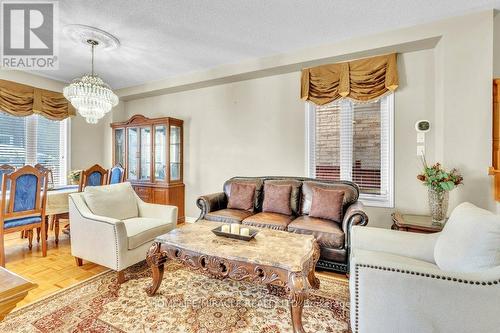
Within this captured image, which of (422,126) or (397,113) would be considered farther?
(397,113)

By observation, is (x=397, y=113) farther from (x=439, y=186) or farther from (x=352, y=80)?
(x=439, y=186)

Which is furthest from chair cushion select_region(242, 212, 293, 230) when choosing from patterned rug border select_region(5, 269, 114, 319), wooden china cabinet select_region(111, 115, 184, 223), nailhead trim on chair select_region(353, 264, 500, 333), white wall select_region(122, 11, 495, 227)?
wooden china cabinet select_region(111, 115, 184, 223)

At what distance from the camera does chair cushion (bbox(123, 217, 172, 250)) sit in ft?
7.65

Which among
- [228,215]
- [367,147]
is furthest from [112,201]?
[367,147]

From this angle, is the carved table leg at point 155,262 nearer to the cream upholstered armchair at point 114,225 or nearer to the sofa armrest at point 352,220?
the cream upholstered armchair at point 114,225

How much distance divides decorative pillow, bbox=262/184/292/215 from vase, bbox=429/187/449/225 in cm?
151

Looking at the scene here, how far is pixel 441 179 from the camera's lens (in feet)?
7.89

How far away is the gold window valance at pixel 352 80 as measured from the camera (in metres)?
2.96

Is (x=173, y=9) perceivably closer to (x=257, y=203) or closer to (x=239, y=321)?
(x=257, y=203)

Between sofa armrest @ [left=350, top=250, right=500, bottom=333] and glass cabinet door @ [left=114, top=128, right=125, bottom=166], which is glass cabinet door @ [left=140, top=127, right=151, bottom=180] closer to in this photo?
glass cabinet door @ [left=114, top=128, right=125, bottom=166]

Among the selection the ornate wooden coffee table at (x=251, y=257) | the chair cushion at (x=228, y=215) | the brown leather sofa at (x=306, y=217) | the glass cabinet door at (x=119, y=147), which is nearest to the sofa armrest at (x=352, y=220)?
the brown leather sofa at (x=306, y=217)

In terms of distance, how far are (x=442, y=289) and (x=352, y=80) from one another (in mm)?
2660

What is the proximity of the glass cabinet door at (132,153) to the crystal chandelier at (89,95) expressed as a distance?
57.2 inches

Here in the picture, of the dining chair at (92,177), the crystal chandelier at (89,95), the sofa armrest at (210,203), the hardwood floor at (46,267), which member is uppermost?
the crystal chandelier at (89,95)
